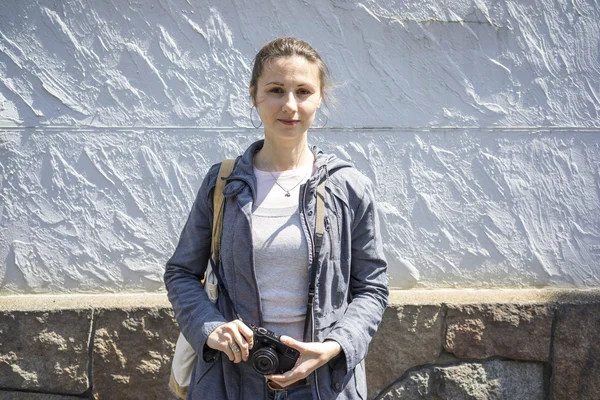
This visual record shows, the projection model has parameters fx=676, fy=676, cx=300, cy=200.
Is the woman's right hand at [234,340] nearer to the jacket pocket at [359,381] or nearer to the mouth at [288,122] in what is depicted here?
the jacket pocket at [359,381]

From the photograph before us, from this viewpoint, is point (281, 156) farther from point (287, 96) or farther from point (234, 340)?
point (234, 340)

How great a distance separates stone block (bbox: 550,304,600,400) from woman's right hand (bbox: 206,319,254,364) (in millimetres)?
1953

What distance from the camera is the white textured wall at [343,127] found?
312 centimetres

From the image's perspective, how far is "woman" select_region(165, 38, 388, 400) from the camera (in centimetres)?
186

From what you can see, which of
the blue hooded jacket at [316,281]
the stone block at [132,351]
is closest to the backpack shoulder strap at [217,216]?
the blue hooded jacket at [316,281]

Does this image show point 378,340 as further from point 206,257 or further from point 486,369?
point 206,257

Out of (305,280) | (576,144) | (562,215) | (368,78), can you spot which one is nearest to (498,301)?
(562,215)

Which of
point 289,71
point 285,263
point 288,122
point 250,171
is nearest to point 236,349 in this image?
point 285,263

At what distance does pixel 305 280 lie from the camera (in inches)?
74.0

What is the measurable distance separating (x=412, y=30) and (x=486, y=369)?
5.38ft

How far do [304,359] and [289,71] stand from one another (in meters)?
0.81

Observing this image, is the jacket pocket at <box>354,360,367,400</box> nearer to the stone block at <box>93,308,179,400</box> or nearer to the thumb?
the thumb

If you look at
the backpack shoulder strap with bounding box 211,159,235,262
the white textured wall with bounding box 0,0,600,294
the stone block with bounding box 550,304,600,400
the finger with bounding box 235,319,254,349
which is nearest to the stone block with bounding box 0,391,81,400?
the white textured wall with bounding box 0,0,600,294

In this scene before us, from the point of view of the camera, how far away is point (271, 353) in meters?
1.74
